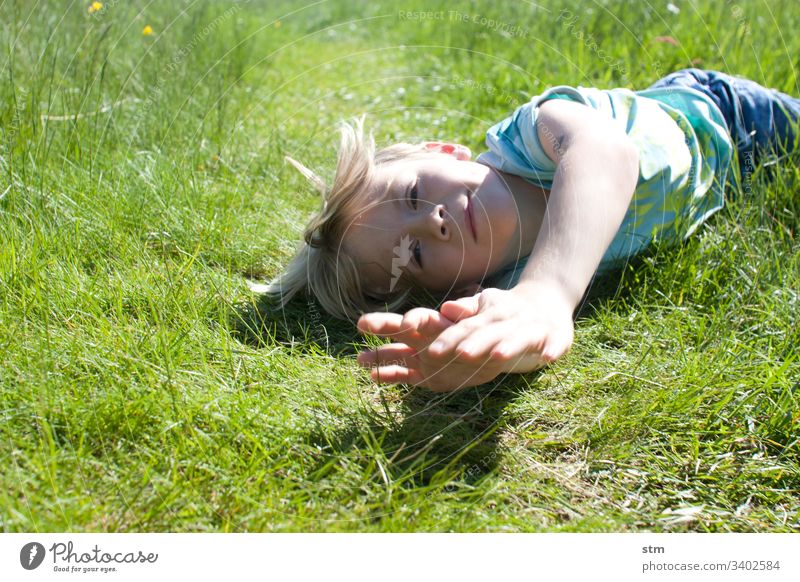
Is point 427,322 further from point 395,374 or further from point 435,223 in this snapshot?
point 435,223

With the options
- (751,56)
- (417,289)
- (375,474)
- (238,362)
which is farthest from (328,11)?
(375,474)

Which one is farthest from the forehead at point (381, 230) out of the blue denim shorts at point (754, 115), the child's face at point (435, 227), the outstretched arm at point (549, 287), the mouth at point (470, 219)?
the blue denim shorts at point (754, 115)

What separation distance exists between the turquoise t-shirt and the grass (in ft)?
0.18

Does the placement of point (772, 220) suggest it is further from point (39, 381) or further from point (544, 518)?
point (39, 381)

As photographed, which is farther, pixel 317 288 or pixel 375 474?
pixel 317 288

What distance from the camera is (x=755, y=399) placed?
1.22 meters

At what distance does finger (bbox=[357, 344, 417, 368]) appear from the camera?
1087 mm

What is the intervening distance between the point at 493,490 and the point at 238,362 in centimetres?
49

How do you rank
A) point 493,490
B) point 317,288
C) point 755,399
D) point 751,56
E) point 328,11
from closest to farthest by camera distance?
point 493,490 < point 755,399 < point 317,288 < point 751,56 < point 328,11

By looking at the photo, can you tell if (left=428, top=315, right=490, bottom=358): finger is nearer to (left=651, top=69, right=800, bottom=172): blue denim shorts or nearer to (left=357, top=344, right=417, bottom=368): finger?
(left=357, top=344, right=417, bottom=368): finger

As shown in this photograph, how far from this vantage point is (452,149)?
1717 millimetres

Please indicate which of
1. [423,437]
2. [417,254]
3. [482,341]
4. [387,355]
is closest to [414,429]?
[423,437]

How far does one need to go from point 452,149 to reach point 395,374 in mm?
763
